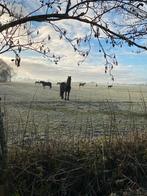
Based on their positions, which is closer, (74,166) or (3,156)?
(3,156)

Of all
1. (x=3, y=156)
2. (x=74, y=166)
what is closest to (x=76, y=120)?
(x=74, y=166)

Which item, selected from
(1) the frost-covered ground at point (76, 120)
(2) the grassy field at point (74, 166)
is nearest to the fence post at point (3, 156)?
(2) the grassy field at point (74, 166)

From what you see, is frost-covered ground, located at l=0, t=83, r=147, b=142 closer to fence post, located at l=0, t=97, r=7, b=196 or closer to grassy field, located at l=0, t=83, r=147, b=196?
grassy field, located at l=0, t=83, r=147, b=196

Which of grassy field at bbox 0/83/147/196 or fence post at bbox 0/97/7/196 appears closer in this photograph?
fence post at bbox 0/97/7/196

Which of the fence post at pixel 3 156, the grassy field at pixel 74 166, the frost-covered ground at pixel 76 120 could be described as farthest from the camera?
the frost-covered ground at pixel 76 120

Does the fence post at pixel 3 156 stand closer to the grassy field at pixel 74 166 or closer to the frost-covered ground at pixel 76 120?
the grassy field at pixel 74 166

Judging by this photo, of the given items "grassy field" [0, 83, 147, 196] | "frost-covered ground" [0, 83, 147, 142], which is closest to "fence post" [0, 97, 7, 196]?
→ "grassy field" [0, 83, 147, 196]

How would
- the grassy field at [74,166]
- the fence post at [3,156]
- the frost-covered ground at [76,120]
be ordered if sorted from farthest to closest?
1. the frost-covered ground at [76,120]
2. the grassy field at [74,166]
3. the fence post at [3,156]

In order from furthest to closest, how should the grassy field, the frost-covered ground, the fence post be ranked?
the frost-covered ground
the grassy field
the fence post

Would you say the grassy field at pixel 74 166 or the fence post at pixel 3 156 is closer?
the fence post at pixel 3 156

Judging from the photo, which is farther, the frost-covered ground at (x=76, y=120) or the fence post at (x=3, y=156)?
the frost-covered ground at (x=76, y=120)

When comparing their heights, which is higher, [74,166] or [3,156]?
[3,156]

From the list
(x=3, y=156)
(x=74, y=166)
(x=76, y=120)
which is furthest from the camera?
(x=76, y=120)

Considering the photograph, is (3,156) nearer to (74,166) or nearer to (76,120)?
(74,166)
